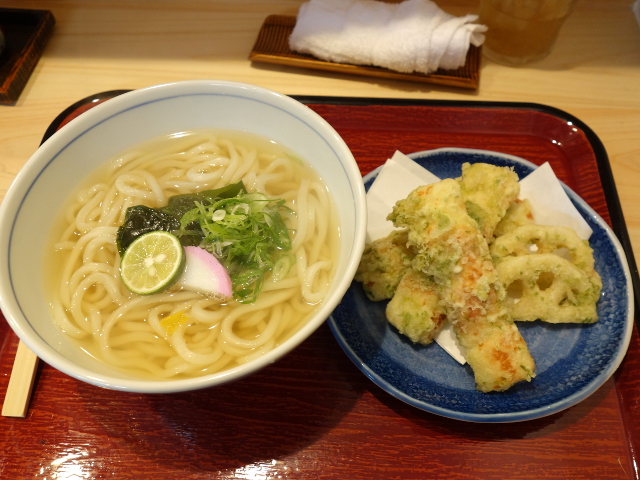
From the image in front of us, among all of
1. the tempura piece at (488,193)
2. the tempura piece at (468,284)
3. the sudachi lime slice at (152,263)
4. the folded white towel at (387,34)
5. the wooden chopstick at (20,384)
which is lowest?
the wooden chopstick at (20,384)

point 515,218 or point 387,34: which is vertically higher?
point 387,34

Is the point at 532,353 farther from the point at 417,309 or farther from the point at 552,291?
the point at 417,309

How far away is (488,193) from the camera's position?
1.72 meters

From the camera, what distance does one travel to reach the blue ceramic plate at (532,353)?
1400 mm

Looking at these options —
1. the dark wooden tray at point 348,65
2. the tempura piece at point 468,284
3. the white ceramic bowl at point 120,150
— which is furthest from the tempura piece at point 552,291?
the dark wooden tray at point 348,65

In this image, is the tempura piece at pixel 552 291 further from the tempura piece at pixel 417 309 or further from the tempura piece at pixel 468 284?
the tempura piece at pixel 417 309

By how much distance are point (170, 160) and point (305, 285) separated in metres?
0.76

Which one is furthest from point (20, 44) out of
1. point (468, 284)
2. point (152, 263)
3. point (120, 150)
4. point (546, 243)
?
point (546, 243)

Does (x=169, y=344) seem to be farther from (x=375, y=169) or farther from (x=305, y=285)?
(x=375, y=169)

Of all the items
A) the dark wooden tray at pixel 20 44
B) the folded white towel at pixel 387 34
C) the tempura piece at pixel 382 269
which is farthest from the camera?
the dark wooden tray at pixel 20 44

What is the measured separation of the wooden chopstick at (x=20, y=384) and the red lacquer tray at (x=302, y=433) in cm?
3

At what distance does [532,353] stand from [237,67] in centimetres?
207

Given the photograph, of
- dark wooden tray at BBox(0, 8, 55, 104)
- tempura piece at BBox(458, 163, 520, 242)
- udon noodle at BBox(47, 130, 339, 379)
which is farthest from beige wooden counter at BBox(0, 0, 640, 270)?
udon noodle at BBox(47, 130, 339, 379)

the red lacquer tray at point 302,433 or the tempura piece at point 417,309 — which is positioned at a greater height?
the tempura piece at point 417,309
